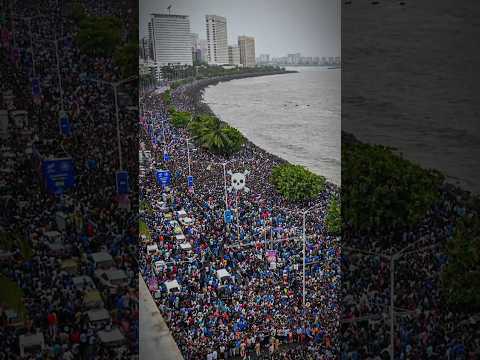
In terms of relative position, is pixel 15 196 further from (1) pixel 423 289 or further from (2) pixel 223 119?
(1) pixel 423 289

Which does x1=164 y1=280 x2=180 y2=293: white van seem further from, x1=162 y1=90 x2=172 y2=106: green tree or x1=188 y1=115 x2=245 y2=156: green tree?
x1=162 y1=90 x2=172 y2=106: green tree

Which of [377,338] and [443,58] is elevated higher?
[443,58]

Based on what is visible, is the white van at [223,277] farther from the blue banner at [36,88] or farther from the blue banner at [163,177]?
the blue banner at [36,88]

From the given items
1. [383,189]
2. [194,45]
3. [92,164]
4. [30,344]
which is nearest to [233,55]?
[194,45]

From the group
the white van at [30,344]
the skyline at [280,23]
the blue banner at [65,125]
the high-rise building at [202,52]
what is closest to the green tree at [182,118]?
the high-rise building at [202,52]

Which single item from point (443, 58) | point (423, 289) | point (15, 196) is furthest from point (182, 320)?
point (443, 58)

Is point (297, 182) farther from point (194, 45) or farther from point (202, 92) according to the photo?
point (194, 45)
